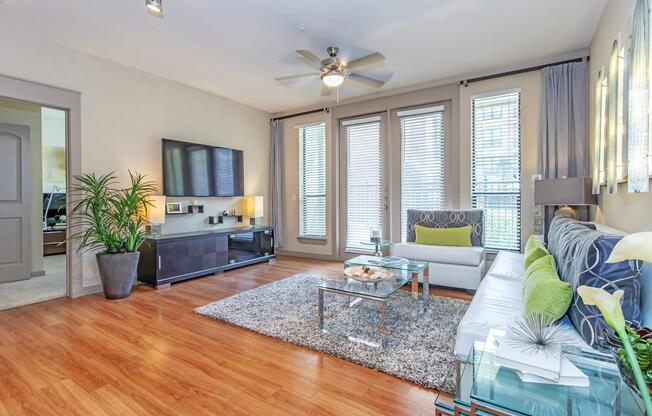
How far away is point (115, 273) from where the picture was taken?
3549mm

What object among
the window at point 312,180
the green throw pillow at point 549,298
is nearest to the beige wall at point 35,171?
the window at point 312,180

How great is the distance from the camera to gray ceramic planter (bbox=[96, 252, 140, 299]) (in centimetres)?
352

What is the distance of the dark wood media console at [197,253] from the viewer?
3.97 metres

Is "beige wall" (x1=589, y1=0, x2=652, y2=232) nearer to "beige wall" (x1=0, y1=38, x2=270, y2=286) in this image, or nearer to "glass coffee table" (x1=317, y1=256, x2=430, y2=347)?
"glass coffee table" (x1=317, y1=256, x2=430, y2=347)

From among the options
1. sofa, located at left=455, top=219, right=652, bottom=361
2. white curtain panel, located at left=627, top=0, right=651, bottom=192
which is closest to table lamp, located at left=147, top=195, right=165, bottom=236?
sofa, located at left=455, top=219, right=652, bottom=361

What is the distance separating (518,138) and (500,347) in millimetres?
3720

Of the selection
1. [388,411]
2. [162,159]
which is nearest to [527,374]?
[388,411]

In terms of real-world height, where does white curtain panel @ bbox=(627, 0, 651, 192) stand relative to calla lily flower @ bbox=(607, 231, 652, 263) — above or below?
above

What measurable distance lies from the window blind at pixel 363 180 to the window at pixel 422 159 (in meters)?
0.40

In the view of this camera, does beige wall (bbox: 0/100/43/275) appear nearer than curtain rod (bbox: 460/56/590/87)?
No

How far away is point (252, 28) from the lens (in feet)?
10.5

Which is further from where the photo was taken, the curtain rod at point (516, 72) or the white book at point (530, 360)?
the curtain rod at point (516, 72)

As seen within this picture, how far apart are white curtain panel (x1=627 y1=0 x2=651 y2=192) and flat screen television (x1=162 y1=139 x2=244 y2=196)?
4.70 m

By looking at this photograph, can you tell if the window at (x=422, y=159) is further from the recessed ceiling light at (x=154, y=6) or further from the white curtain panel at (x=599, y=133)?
the recessed ceiling light at (x=154, y=6)
